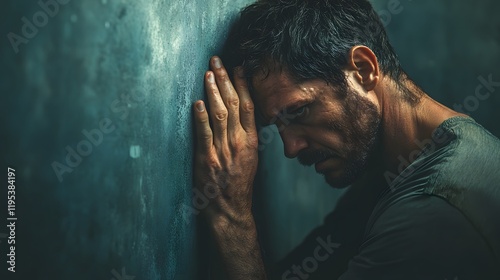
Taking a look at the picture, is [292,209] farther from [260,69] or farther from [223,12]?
[223,12]

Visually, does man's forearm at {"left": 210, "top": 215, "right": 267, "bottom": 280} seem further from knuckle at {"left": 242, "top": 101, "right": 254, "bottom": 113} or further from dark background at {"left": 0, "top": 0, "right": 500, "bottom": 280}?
knuckle at {"left": 242, "top": 101, "right": 254, "bottom": 113}

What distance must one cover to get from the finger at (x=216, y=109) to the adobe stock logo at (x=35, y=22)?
1.47ft

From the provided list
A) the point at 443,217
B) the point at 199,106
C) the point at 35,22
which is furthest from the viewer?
the point at 199,106

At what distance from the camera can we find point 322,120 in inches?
54.1

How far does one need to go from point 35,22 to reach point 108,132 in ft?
0.67

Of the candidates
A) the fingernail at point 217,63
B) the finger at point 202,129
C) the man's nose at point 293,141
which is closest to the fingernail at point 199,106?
the finger at point 202,129

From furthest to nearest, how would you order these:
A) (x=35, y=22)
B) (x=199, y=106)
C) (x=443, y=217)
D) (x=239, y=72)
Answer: (x=239, y=72), (x=199, y=106), (x=443, y=217), (x=35, y=22)

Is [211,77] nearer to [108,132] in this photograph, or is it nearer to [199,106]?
[199,106]

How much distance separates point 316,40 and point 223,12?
23cm

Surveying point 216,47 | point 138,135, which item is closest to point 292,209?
point 216,47

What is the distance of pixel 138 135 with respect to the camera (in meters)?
1.04

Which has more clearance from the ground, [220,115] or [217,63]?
[217,63]

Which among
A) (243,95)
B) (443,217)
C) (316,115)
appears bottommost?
(443,217)

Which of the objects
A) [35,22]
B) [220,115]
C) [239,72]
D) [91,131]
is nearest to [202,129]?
[220,115]
